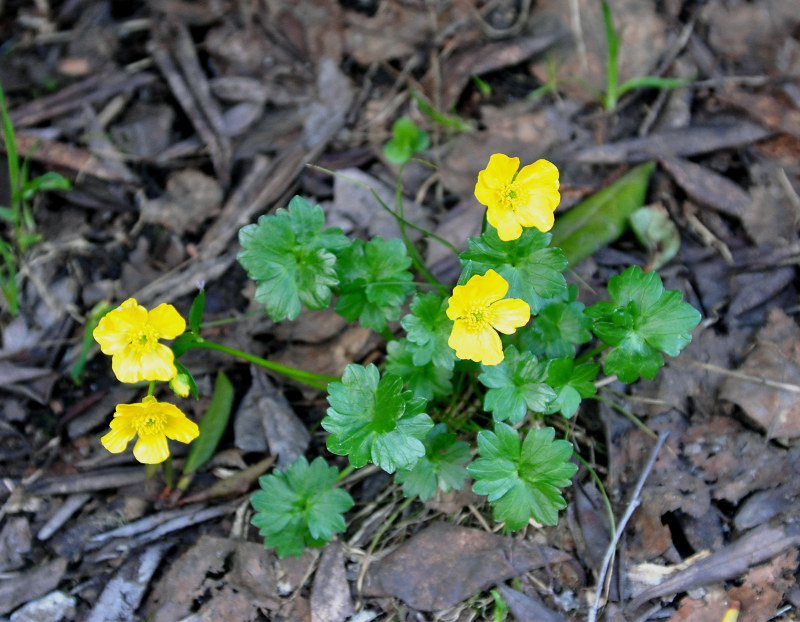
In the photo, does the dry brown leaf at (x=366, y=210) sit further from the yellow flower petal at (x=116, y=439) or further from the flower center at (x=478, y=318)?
the yellow flower petal at (x=116, y=439)

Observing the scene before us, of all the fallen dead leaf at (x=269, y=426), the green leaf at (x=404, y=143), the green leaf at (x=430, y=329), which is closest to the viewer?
the green leaf at (x=430, y=329)

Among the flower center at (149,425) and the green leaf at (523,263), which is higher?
the green leaf at (523,263)

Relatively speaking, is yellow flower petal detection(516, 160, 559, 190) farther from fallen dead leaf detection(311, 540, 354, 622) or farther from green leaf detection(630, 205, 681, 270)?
fallen dead leaf detection(311, 540, 354, 622)

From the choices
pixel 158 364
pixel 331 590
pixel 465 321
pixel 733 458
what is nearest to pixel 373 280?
pixel 465 321

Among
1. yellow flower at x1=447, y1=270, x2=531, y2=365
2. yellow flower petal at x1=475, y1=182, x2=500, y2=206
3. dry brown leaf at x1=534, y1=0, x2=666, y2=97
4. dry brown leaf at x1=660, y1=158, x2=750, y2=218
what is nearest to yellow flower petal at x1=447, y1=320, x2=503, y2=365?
yellow flower at x1=447, y1=270, x2=531, y2=365

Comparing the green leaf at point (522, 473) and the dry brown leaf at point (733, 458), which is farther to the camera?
the dry brown leaf at point (733, 458)

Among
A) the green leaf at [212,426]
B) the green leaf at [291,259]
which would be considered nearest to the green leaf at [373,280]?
the green leaf at [291,259]

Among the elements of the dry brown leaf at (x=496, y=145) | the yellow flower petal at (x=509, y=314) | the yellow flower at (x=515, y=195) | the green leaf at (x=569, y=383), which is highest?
the yellow flower at (x=515, y=195)
